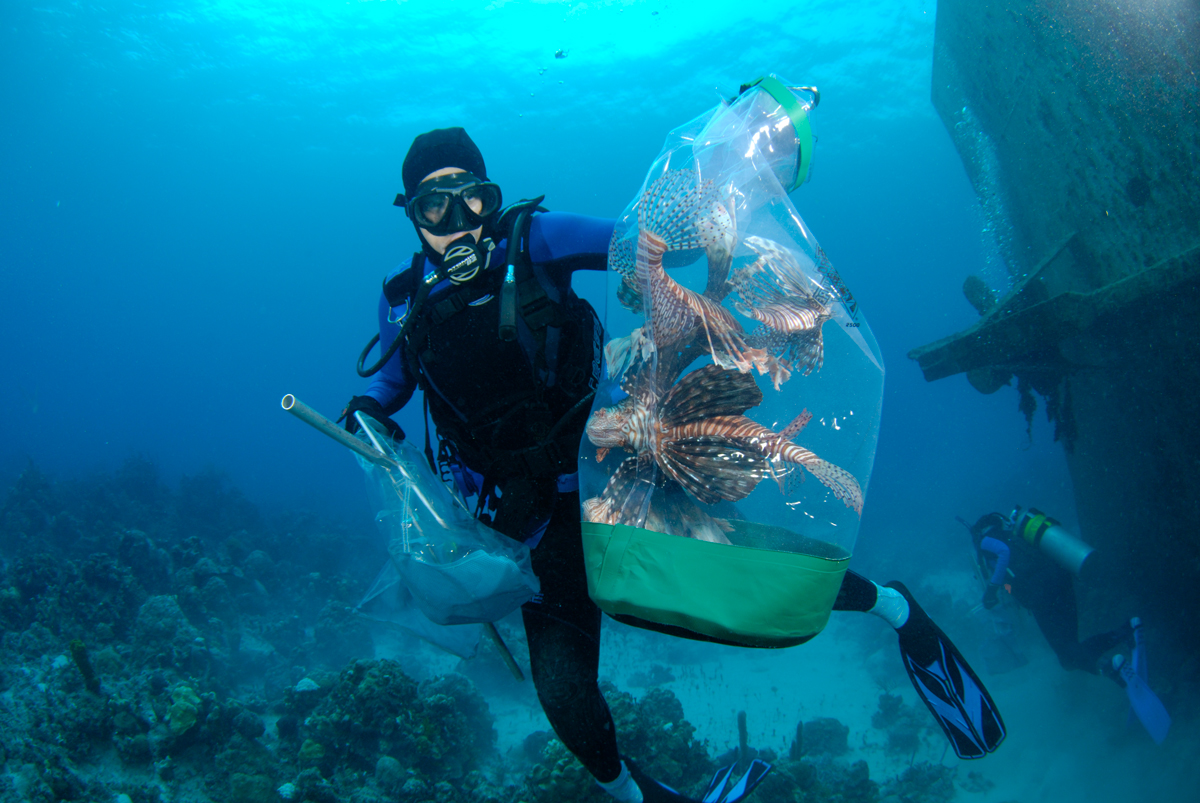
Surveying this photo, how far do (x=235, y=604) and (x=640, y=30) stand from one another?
28353mm

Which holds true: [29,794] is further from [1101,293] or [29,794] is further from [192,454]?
[192,454]

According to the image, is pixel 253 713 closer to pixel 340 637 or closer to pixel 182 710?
pixel 182 710

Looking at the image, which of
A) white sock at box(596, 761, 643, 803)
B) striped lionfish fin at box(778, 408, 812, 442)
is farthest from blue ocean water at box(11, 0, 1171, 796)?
white sock at box(596, 761, 643, 803)

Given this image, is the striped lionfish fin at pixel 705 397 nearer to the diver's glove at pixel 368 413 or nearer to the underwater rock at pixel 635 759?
the diver's glove at pixel 368 413

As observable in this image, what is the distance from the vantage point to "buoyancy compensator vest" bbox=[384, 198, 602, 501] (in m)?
2.71

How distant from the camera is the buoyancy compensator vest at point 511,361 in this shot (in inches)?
106

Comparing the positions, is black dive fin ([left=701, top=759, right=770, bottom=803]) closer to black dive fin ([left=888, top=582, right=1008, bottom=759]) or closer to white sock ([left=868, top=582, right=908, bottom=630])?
black dive fin ([left=888, top=582, right=1008, bottom=759])

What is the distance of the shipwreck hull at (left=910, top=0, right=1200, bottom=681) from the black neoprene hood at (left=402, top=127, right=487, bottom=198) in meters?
6.27

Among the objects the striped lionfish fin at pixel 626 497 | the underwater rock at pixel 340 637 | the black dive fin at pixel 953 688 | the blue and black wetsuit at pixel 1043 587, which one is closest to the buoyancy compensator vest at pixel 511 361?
the striped lionfish fin at pixel 626 497

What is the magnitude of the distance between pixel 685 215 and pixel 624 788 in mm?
3211

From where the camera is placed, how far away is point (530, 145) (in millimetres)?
36562

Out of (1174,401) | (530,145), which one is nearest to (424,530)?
(1174,401)

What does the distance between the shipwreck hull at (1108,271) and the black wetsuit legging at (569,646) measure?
18.0 ft

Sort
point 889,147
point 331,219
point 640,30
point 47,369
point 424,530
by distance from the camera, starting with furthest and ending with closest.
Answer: point 47,369, point 331,219, point 889,147, point 640,30, point 424,530
